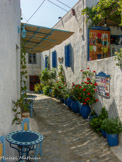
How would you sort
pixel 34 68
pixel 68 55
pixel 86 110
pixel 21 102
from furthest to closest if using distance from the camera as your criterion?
pixel 34 68 → pixel 68 55 → pixel 86 110 → pixel 21 102

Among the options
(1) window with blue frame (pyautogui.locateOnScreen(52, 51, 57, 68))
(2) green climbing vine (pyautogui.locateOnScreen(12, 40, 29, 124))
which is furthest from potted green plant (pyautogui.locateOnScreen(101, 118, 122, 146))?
(1) window with blue frame (pyautogui.locateOnScreen(52, 51, 57, 68))

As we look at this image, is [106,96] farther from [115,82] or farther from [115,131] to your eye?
[115,131]

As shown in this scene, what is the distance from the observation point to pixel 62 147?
460cm

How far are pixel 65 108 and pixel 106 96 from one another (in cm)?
363

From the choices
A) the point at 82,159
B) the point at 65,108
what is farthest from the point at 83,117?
the point at 82,159

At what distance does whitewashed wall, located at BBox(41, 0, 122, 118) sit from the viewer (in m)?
5.04

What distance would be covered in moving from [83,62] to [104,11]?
2.37 m

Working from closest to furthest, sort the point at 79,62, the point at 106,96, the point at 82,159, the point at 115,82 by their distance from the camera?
the point at 82,159
the point at 115,82
the point at 106,96
the point at 79,62

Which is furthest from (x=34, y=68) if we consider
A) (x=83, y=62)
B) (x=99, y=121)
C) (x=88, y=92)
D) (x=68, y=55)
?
(x=99, y=121)

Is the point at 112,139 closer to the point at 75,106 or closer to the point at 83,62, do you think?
the point at 75,106

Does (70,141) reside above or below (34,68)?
below

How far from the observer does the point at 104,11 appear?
6484 millimetres

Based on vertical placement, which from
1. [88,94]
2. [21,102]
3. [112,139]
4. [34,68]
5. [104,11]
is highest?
[104,11]

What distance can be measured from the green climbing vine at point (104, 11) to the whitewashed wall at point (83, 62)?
0.49m
